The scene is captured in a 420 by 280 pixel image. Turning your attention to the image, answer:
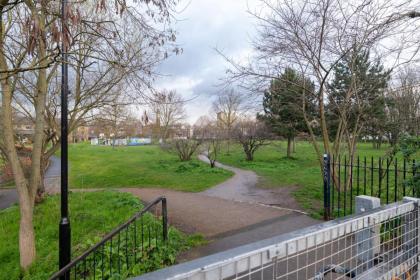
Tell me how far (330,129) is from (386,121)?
6007mm

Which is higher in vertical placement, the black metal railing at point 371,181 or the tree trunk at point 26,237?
the black metal railing at point 371,181

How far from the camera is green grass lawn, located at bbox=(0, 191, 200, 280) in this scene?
5270 mm

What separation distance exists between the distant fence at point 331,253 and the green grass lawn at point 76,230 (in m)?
3.27

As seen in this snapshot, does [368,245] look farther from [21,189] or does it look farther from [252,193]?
[252,193]

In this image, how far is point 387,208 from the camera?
2.28 metres

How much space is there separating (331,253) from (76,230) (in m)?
6.24

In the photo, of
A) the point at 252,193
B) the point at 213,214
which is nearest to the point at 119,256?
the point at 213,214

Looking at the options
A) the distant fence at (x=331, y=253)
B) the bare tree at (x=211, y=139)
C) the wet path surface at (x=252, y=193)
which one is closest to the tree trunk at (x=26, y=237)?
the distant fence at (x=331, y=253)

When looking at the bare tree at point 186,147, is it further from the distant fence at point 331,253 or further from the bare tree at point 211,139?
the distant fence at point 331,253

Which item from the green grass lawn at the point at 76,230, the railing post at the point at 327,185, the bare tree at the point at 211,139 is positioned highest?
the bare tree at the point at 211,139

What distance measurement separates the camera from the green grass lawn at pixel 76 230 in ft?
17.3

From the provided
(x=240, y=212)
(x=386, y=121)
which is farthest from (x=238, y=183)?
(x=386, y=121)

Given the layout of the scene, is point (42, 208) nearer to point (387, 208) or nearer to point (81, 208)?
point (81, 208)

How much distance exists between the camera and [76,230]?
6.76 meters
